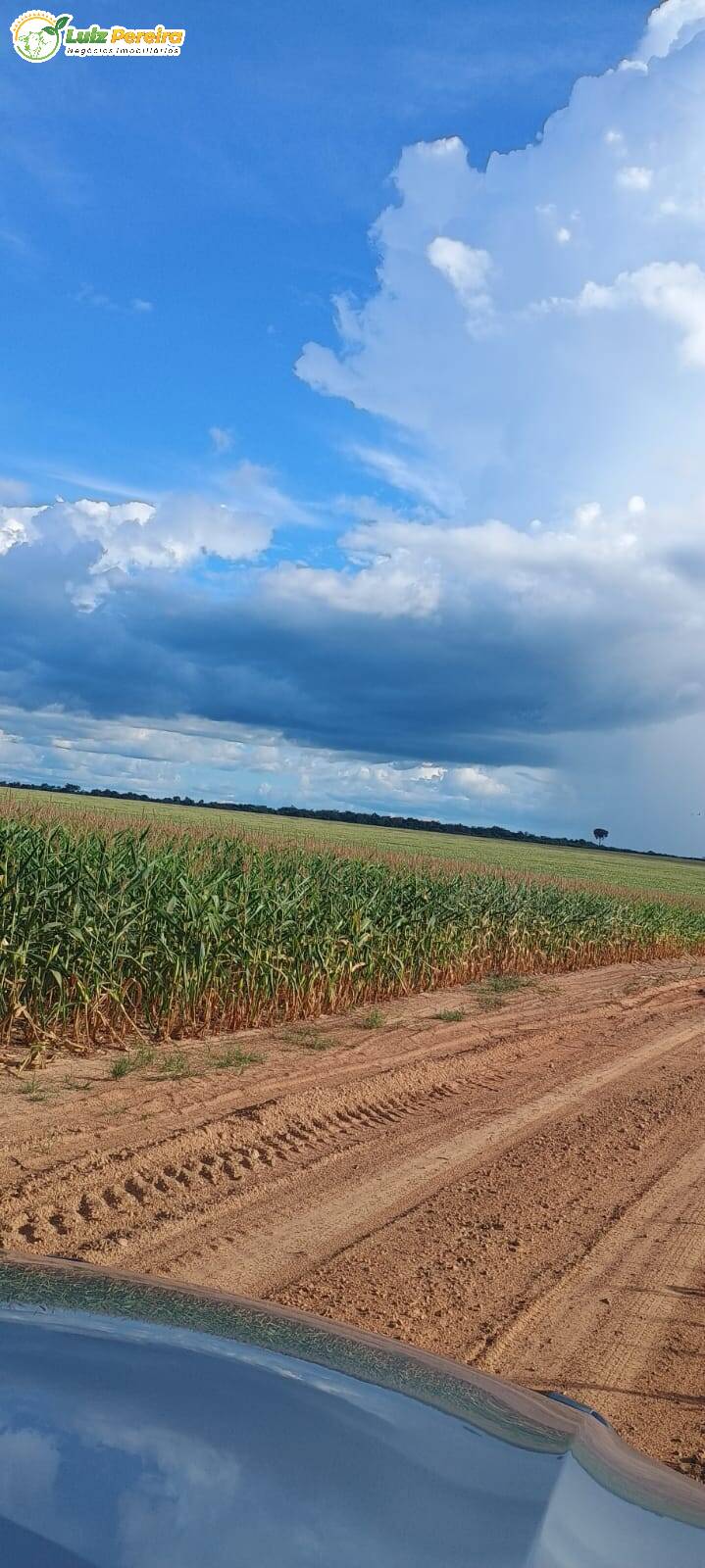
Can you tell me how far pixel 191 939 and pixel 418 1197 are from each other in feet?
16.3

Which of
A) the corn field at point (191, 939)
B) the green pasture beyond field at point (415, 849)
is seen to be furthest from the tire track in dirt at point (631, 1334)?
the green pasture beyond field at point (415, 849)

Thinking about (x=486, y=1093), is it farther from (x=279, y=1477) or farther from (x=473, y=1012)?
(x=279, y=1477)

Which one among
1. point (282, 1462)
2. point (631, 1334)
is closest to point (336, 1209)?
point (631, 1334)

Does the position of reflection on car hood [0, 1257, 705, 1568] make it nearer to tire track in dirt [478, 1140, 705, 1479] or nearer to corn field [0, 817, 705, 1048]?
tire track in dirt [478, 1140, 705, 1479]

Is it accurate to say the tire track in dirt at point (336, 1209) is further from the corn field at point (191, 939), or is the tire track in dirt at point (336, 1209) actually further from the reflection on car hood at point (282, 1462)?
the corn field at point (191, 939)

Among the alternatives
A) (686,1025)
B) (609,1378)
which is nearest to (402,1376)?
(609,1378)

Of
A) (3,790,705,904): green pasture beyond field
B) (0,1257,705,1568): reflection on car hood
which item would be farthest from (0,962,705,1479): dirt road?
(3,790,705,904): green pasture beyond field

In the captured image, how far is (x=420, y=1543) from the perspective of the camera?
4.96 feet

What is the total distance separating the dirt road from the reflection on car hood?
2009 millimetres

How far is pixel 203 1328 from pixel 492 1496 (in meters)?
0.79

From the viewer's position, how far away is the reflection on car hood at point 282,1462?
1.46m

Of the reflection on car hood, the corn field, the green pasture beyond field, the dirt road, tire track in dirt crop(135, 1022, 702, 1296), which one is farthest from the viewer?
the green pasture beyond field

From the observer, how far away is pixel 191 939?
34.4 feet

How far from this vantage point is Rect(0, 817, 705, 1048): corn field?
371 inches
